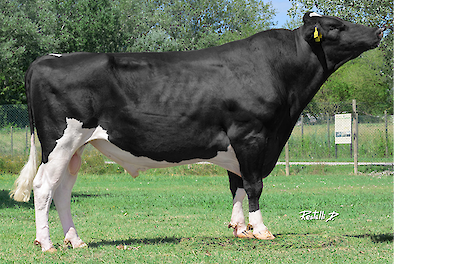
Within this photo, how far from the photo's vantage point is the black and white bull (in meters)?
5.73

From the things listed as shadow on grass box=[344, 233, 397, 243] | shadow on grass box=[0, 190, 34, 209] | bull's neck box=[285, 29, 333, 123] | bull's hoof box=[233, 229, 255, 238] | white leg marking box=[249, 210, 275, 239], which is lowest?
shadow on grass box=[0, 190, 34, 209]

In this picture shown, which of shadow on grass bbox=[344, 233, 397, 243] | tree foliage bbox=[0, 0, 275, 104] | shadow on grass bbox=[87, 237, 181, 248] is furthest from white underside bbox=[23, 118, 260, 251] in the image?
tree foliage bbox=[0, 0, 275, 104]

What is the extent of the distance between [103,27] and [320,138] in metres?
14.2

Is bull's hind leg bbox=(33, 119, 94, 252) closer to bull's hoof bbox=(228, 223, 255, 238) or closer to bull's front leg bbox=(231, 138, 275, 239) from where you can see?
bull's front leg bbox=(231, 138, 275, 239)

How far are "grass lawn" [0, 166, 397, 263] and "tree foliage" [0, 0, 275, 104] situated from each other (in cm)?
1714

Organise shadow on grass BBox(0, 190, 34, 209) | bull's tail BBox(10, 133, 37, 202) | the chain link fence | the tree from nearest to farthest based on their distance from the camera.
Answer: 1. bull's tail BBox(10, 133, 37, 202)
2. shadow on grass BBox(0, 190, 34, 209)
3. the chain link fence
4. the tree

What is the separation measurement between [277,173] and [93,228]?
12490 mm

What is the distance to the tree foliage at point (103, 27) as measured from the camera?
30969mm

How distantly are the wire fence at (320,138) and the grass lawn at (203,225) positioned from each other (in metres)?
7.22

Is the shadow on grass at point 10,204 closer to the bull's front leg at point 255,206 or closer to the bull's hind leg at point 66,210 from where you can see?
the bull's hind leg at point 66,210

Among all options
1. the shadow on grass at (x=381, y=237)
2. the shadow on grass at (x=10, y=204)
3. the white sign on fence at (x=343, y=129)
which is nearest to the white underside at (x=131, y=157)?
the shadow on grass at (x=381, y=237)

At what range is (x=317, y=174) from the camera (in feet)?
64.2
